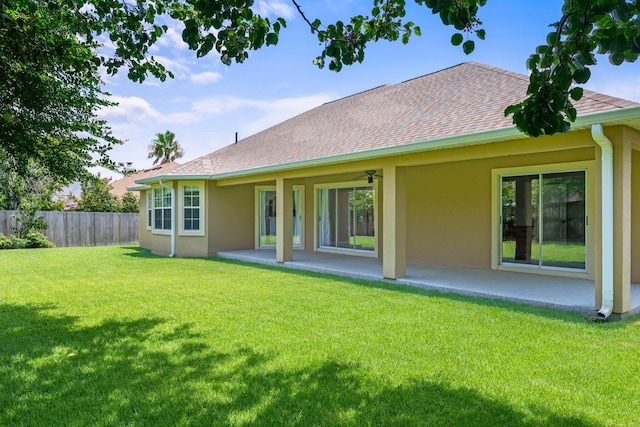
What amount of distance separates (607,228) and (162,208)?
1386 cm

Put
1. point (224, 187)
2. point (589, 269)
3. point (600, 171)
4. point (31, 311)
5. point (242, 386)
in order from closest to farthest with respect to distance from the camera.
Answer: point (242, 386) < point (600, 171) < point (31, 311) < point (589, 269) < point (224, 187)

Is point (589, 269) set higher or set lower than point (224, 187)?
lower

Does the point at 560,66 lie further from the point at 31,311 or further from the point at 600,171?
the point at 31,311

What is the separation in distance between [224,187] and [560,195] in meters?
10.4

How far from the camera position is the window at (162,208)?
1530cm

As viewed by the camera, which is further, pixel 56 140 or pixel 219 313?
pixel 56 140

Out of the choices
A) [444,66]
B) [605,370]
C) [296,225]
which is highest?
[444,66]

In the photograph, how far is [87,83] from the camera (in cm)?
701

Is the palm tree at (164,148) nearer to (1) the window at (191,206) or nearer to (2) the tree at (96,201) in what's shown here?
(2) the tree at (96,201)

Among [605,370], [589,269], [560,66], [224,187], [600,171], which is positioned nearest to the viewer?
[560,66]

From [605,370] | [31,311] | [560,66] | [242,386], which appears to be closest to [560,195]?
[605,370]

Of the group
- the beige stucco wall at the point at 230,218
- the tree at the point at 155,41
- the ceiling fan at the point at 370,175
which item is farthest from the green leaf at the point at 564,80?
the beige stucco wall at the point at 230,218

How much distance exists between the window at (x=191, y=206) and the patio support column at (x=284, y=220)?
13.5ft

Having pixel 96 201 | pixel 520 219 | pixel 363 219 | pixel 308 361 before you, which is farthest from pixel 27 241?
pixel 520 219
